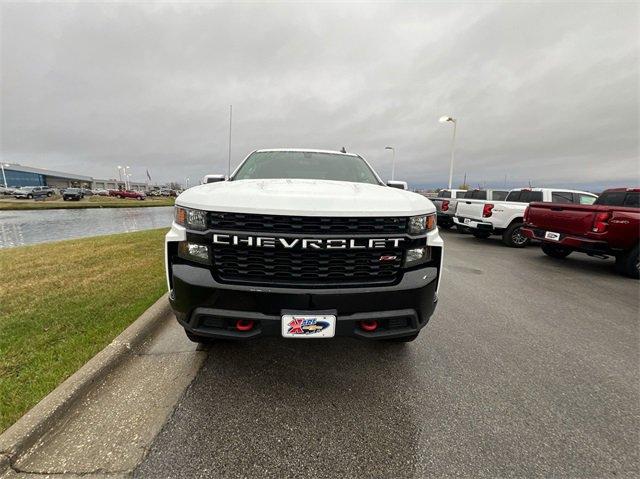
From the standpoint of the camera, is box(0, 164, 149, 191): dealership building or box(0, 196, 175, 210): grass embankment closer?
box(0, 196, 175, 210): grass embankment

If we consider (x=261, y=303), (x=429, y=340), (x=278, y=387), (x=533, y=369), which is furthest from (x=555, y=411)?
(x=261, y=303)

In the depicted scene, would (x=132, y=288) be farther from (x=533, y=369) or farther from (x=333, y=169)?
(x=533, y=369)

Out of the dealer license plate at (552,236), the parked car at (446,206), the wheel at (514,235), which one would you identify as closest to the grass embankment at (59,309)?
the dealer license plate at (552,236)

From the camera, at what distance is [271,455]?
1.71m

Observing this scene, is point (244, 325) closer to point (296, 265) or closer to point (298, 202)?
point (296, 265)

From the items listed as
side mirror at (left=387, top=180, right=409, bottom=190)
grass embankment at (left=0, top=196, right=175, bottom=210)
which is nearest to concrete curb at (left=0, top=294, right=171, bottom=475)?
side mirror at (left=387, top=180, right=409, bottom=190)

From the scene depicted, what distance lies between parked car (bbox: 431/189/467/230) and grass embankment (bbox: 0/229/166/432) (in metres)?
8.91

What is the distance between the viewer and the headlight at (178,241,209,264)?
196 centimetres

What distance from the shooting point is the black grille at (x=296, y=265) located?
1.95m

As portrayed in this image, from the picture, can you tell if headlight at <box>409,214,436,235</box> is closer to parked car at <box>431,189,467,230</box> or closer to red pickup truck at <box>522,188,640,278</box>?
red pickup truck at <box>522,188,640,278</box>

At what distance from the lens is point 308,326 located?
75.9 inches

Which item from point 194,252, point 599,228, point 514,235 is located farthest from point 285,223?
point 514,235

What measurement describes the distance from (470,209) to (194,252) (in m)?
9.32

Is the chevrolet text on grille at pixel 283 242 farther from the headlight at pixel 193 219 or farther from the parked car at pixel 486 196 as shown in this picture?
the parked car at pixel 486 196
